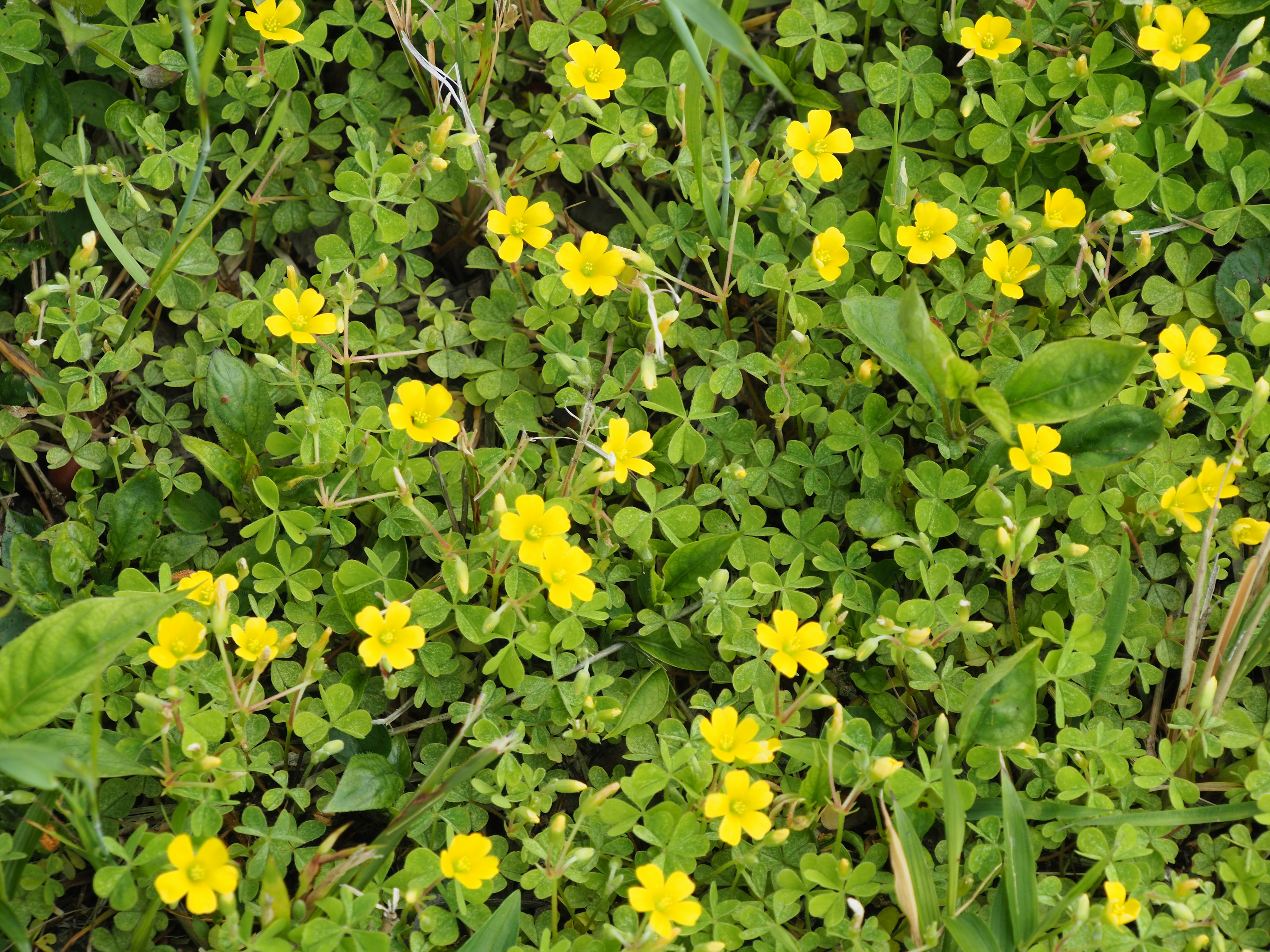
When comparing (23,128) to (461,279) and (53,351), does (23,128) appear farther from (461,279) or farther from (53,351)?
(461,279)

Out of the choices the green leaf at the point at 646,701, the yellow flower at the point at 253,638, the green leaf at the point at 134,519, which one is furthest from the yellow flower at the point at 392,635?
the green leaf at the point at 134,519

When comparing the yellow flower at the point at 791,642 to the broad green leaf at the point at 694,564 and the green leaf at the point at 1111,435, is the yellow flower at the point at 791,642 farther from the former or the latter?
the green leaf at the point at 1111,435

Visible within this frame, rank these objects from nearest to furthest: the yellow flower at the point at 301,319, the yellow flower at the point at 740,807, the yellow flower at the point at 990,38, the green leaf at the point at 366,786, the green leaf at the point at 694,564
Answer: the yellow flower at the point at 740,807 → the green leaf at the point at 366,786 → the yellow flower at the point at 301,319 → the green leaf at the point at 694,564 → the yellow flower at the point at 990,38

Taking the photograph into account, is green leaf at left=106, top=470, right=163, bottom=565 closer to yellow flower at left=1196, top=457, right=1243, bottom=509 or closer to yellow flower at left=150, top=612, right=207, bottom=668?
yellow flower at left=150, top=612, right=207, bottom=668

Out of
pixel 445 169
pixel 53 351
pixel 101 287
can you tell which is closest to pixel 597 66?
pixel 445 169

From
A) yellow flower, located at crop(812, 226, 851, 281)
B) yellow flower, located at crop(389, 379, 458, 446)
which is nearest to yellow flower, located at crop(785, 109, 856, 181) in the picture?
yellow flower, located at crop(812, 226, 851, 281)

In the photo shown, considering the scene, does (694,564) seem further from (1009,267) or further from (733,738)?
(1009,267)
